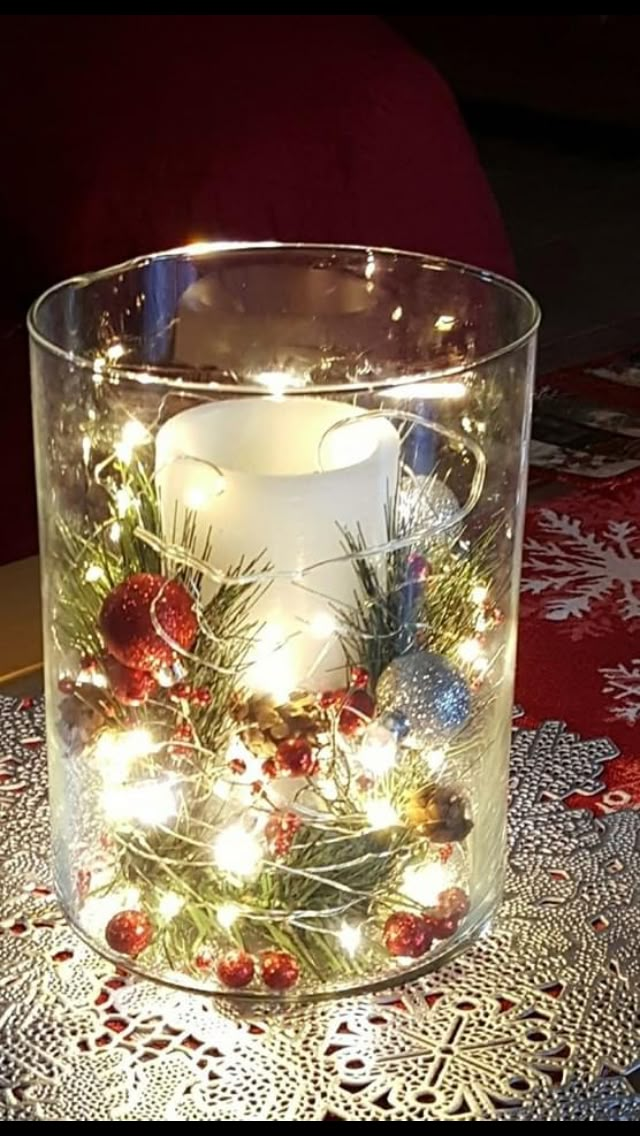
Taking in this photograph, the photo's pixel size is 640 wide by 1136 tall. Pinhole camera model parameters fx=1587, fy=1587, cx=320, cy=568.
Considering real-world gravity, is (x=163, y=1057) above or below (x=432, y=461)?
below

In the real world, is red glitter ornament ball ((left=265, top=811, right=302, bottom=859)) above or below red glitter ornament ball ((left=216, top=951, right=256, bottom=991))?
above

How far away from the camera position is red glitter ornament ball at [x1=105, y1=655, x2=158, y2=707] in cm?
60

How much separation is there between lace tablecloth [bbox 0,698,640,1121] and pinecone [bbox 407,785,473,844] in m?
0.04

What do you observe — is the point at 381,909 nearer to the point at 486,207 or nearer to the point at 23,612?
the point at 23,612

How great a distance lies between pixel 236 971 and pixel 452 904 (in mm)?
92

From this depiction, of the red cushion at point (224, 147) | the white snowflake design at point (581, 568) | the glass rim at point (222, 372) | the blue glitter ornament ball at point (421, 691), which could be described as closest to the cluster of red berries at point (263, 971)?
the blue glitter ornament ball at point (421, 691)

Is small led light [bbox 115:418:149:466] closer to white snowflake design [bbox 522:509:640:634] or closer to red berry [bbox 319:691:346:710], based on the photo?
red berry [bbox 319:691:346:710]

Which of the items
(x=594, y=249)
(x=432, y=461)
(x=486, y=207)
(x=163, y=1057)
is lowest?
(x=594, y=249)

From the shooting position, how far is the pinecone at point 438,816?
62 cm

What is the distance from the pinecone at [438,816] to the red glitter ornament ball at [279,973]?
74mm

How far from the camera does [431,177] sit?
1.92m

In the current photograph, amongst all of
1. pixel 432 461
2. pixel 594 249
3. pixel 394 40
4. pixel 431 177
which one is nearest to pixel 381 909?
pixel 432 461

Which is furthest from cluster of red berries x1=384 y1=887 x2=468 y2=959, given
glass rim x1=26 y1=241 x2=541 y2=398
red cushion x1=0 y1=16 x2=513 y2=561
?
red cushion x1=0 y1=16 x2=513 y2=561

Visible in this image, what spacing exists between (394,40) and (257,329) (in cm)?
141
